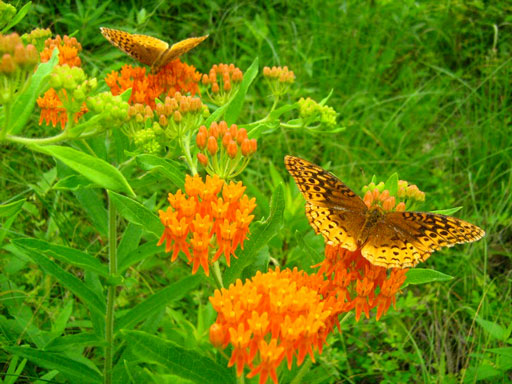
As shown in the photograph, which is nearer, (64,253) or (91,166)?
(91,166)

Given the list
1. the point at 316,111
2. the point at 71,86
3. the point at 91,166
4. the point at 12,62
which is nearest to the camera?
the point at 12,62

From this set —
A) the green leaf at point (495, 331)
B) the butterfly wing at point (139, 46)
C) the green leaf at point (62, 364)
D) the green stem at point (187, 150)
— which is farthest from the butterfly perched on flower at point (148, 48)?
the green leaf at point (495, 331)

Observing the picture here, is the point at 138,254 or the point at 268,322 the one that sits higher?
the point at 268,322

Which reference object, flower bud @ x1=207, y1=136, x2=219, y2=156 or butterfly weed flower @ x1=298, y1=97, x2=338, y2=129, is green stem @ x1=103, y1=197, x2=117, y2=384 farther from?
butterfly weed flower @ x1=298, y1=97, x2=338, y2=129

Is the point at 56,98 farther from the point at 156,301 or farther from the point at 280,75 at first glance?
the point at 280,75

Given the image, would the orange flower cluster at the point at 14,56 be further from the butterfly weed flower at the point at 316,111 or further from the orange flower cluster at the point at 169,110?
the butterfly weed flower at the point at 316,111

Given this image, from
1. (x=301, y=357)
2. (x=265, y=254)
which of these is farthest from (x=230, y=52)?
(x=301, y=357)

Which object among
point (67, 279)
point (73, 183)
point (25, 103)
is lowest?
point (67, 279)

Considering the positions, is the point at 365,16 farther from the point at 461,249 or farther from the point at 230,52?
the point at 461,249

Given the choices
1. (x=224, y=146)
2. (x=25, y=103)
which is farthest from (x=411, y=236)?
(x=25, y=103)
